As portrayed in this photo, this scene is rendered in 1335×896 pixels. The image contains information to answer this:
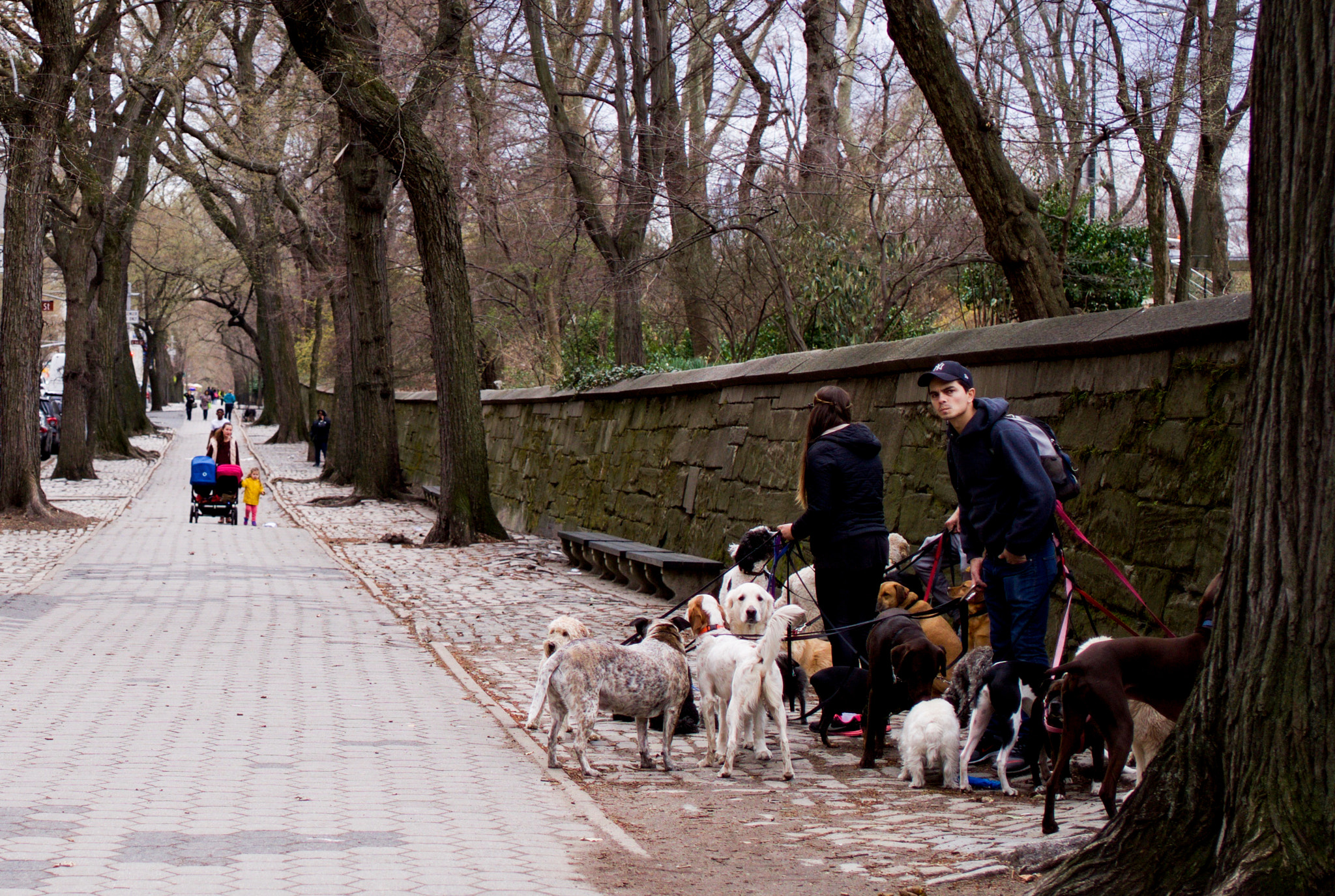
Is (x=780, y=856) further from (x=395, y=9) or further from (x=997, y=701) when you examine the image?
(x=395, y=9)

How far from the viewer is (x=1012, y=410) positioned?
812 centimetres

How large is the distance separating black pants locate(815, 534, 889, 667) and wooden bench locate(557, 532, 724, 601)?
2.67 metres

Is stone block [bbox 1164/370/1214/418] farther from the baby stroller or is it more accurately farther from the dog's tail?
the baby stroller

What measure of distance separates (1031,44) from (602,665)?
1319 cm

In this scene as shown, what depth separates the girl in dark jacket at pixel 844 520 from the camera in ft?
22.6

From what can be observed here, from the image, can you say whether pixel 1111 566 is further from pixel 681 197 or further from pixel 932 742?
pixel 681 197

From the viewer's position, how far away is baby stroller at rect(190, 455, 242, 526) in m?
20.9

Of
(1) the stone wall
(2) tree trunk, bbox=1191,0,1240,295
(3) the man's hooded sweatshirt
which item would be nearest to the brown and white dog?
(3) the man's hooded sweatshirt

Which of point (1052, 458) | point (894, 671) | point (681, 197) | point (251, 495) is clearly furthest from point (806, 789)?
point (251, 495)

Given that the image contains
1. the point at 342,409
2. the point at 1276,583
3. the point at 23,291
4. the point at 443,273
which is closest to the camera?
the point at 1276,583

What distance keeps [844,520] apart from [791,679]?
87 cm

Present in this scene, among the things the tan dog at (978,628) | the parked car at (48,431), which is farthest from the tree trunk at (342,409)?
the tan dog at (978,628)

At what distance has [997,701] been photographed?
5.54 metres

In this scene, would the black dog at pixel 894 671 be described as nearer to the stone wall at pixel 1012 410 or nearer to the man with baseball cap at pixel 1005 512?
the man with baseball cap at pixel 1005 512
